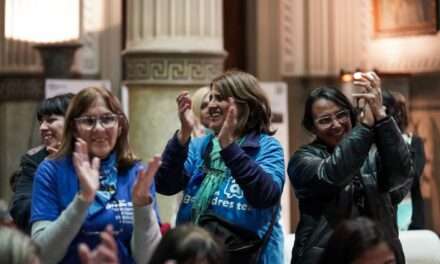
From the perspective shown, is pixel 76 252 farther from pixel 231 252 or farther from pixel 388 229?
pixel 388 229

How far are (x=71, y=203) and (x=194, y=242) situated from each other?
1.92 feet

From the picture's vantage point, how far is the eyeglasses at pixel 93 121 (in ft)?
10.4

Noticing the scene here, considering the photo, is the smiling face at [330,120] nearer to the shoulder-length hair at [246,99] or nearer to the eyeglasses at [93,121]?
the shoulder-length hair at [246,99]

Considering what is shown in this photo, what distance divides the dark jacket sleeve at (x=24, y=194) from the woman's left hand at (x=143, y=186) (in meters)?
0.77

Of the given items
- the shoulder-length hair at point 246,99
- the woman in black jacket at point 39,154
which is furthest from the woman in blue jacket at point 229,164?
the woman in black jacket at point 39,154

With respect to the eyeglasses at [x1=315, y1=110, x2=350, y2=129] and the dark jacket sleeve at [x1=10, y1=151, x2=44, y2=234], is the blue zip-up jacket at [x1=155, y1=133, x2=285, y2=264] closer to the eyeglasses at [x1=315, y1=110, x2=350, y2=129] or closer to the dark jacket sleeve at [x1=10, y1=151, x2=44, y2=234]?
the eyeglasses at [x1=315, y1=110, x2=350, y2=129]

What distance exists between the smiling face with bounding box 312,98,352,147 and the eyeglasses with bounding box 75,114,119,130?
2.92 feet

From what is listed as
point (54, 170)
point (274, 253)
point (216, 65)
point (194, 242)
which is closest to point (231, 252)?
point (274, 253)

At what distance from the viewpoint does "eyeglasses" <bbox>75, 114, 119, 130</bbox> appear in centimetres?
318

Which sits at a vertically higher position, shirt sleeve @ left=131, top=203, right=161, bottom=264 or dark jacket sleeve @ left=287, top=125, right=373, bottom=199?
dark jacket sleeve @ left=287, top=125, right=373, bottom=199

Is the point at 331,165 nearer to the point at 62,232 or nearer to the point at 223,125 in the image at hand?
the point at 223,125

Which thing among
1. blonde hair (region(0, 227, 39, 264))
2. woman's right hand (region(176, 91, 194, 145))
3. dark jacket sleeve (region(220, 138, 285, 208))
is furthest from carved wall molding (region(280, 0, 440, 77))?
blonde hair (region(0, 227, 39, 264))

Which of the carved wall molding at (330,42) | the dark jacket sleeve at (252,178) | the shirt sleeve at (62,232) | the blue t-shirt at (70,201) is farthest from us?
the carved wall molding at (330,42)

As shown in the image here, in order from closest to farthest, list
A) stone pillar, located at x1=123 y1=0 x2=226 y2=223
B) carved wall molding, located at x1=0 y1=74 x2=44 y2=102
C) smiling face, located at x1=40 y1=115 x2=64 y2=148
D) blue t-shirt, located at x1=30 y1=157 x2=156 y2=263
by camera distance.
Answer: blue t-shirt, located at x1=30 y1=157 x2=156 y2=263 → smiling face, located at x1=40 y1=115 x2=64 y2=148 → stone pillar, located at x1=123 y1=0 x2=226 y2=223 → carved wall molding, located at x1=0 y1=74 x2=44 y2=102
